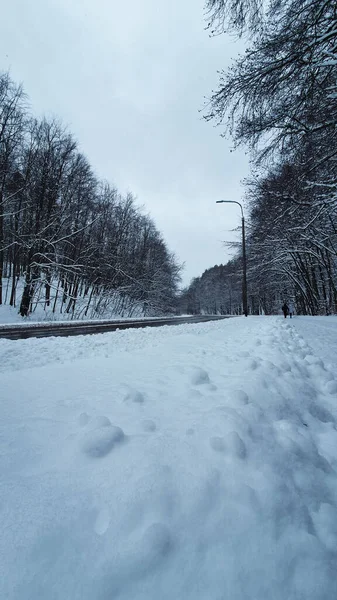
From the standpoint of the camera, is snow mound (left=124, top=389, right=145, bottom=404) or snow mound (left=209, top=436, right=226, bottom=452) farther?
snow mound (left=124, top=389, right=145, bottom=404)

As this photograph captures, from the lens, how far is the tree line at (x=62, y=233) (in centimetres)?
1409

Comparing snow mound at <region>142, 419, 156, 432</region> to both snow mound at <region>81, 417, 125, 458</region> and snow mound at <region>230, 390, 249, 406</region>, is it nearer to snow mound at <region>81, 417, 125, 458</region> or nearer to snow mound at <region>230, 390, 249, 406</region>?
snow mound at <region>81, 417, 125, 458</region>

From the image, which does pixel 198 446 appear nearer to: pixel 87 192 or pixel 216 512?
pixel 216 512

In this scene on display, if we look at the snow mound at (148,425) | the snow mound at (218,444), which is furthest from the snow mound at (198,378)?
the snow mound at (218,444)

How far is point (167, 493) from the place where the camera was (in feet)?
3.95

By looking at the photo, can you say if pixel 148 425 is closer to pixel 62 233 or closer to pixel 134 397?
pixel 134 397

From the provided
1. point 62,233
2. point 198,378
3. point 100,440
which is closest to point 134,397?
point 100,440

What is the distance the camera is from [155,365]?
345cm

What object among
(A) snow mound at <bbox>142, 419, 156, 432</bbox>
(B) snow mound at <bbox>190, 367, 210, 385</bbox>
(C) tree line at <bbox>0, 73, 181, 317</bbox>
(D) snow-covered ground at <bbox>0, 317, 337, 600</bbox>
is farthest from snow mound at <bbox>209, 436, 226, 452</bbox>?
(C) tree line at <bbox>0, 73, 181, 317</bbox>

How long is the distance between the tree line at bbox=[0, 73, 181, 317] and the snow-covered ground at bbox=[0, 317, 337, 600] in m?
10.8

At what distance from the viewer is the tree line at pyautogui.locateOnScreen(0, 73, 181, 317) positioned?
46.2 feet

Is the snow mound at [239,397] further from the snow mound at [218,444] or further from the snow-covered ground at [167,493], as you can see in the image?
the snow mound at [218,444]

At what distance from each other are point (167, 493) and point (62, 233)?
1789cm

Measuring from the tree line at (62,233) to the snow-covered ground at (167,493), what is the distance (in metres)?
10.8
